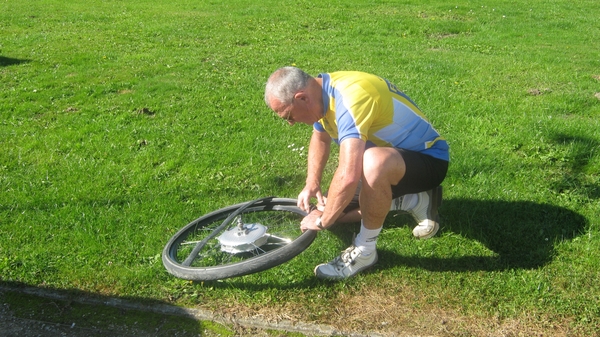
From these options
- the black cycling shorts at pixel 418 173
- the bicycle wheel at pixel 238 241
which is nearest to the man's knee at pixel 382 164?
the black cycling shorts at pixel 418 173

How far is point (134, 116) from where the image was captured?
21.2ft

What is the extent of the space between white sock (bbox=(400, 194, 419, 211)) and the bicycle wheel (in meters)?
0.70

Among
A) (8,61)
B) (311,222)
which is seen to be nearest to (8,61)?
(8,61)

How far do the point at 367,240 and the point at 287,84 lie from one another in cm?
111

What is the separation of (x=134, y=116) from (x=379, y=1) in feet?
31.9

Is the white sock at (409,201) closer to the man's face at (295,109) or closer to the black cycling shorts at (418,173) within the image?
the black cycling shorts at (418,173)

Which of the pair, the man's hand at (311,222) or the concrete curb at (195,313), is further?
the man's hand at (311,222)

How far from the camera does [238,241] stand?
12.1 feet

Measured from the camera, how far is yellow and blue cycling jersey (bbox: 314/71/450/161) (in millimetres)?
3148

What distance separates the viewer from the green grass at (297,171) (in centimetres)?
338

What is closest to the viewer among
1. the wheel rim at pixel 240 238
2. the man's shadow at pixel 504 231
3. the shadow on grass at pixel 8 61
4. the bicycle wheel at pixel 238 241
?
the bicycle wheel at pixel 238 241

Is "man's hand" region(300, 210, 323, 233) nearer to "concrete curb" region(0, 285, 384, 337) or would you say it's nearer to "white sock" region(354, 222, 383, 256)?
"white sock" region(354, 222, 383, 256)

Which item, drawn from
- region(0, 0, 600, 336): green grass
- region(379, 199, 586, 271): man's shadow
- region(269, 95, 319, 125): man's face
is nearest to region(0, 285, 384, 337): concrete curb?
region(0, 0, 600, 336): green grass

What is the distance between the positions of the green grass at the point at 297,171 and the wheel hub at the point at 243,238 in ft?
0.75
